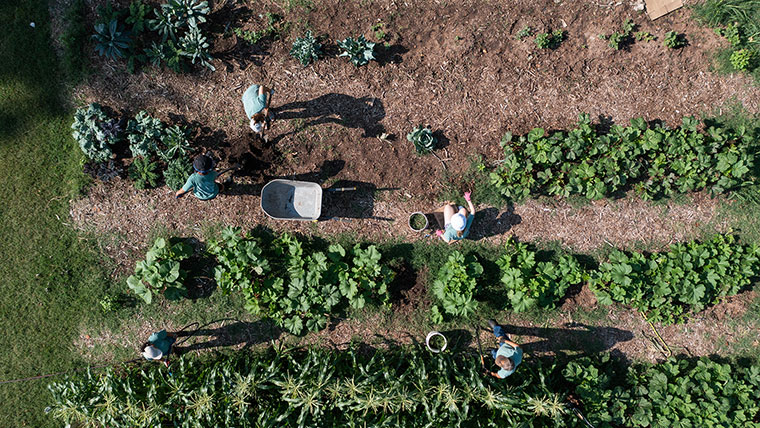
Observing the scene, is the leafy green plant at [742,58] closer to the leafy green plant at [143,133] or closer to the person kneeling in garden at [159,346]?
the leafy green plant at [143,133]

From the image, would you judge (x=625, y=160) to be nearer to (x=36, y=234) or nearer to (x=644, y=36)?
(x=644, y=36)

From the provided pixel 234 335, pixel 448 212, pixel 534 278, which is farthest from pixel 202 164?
pixel 534 278

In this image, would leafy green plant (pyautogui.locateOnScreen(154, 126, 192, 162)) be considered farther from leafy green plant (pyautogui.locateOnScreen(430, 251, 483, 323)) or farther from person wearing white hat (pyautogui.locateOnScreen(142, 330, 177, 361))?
leafy green plant (pyautogui.locateOnScreen(430, 251, 483, 323))

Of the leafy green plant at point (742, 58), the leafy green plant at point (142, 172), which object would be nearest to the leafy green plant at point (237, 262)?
the leafy green plant at point (142, 172)

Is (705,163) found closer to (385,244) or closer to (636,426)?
(636,426)

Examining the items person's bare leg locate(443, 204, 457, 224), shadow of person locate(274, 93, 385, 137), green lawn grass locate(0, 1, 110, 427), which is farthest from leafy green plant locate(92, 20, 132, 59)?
person's bare leg locate(443, 204, 457, 224)

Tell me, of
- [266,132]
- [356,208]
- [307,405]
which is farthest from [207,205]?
[307,405]

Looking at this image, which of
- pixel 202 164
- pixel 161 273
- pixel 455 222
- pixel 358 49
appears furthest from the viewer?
pixel 358 49
